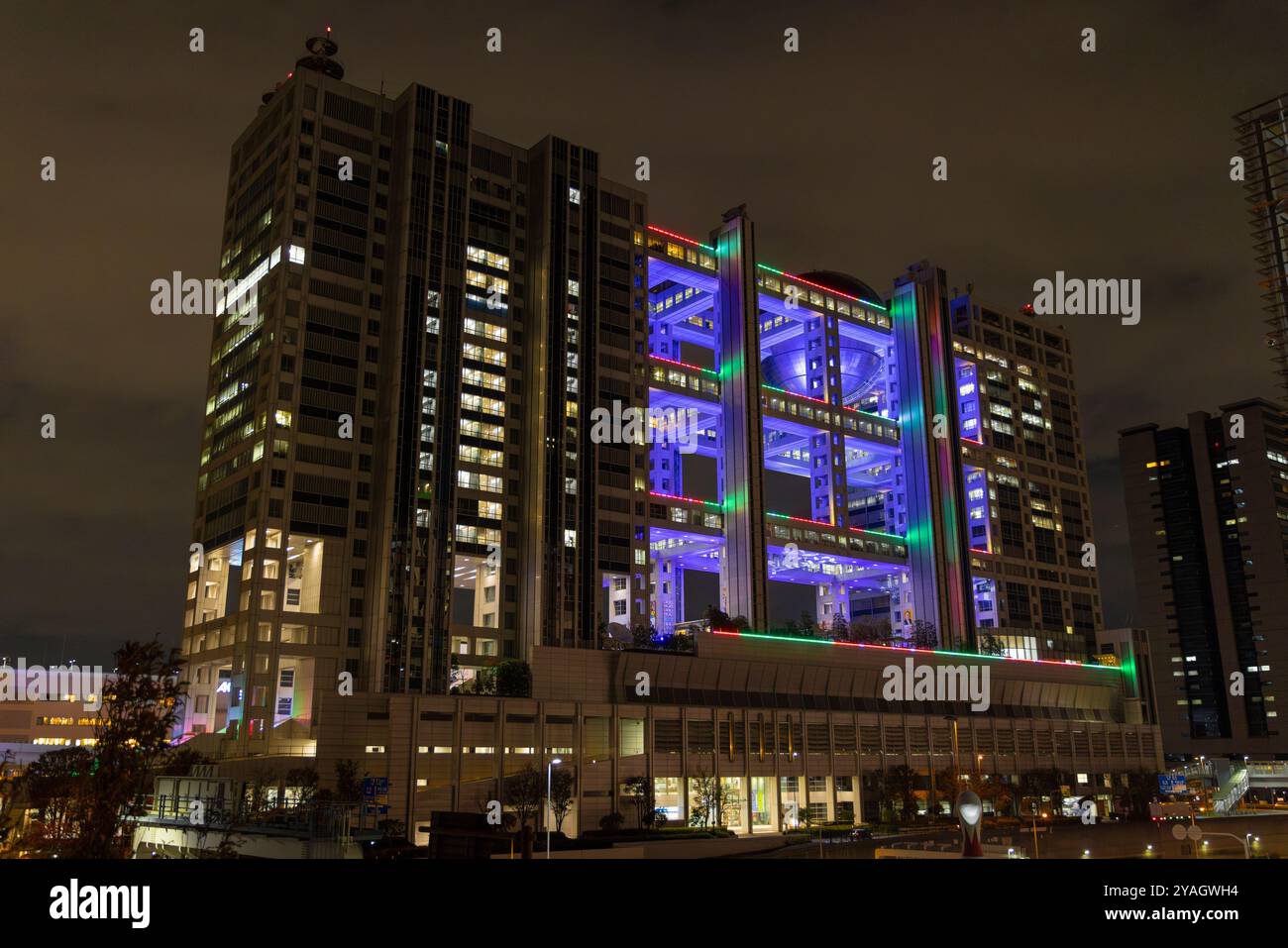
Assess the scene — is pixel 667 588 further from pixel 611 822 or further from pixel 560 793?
pixel 560 793

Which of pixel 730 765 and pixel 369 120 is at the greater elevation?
pixel 369 120

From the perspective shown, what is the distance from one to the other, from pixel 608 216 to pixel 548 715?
66345 mm

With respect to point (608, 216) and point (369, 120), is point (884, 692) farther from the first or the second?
point (369, 120)

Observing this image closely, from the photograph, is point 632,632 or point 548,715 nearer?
point 548,715

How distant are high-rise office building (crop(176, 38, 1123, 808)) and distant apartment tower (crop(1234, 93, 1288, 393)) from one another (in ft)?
189

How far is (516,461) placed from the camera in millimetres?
122188

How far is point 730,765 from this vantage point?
104625 millimetres

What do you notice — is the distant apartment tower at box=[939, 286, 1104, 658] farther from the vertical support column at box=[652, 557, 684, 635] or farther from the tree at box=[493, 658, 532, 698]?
the tree at box=[493, 658, 532, 698]

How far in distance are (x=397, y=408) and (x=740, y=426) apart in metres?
44.8

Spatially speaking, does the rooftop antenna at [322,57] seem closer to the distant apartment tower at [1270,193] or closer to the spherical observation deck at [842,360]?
the spherical observation deck at [842,360]

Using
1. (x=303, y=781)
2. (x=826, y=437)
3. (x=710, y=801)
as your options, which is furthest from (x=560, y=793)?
(x=826, y=437)

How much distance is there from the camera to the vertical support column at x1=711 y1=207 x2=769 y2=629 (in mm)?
130000

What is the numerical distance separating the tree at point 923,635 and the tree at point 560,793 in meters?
62.2
